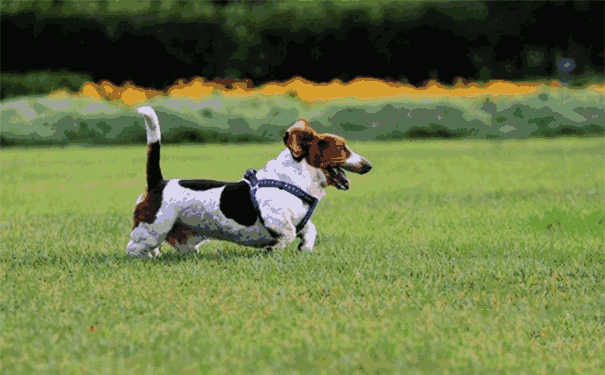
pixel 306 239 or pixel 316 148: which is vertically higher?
pixel 316 148

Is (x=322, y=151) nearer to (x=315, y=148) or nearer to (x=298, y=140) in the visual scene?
(x=315, y=148)

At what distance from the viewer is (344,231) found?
23.7 ft

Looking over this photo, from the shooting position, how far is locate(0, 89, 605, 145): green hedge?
17250 millimetres

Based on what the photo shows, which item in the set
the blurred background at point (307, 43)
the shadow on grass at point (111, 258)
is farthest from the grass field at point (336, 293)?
the blurred background at point (307, 43)

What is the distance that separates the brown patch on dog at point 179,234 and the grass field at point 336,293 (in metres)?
0.11

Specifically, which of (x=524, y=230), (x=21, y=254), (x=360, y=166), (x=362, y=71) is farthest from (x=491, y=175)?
(x=362, y=71)

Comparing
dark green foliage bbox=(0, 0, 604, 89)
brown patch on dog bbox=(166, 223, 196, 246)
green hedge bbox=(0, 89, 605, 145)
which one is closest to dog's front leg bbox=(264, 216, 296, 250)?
brown patch on dog bbox=(166, 223, 196, 246)

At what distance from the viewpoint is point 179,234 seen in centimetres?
597

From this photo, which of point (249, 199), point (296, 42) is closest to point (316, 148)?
point (249, 199)

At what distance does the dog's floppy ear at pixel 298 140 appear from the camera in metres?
5.84

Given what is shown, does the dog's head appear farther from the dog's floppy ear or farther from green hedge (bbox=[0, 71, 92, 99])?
green hedge (bbox=[0, 71, 92, 99])

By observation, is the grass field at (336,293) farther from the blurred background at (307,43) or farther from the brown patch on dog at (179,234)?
the blurred background at (307,43)

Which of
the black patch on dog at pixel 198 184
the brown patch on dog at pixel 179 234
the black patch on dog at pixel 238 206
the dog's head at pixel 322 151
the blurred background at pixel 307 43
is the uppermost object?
the dog's head at pixel 322 151

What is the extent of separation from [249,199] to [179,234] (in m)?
0.52
